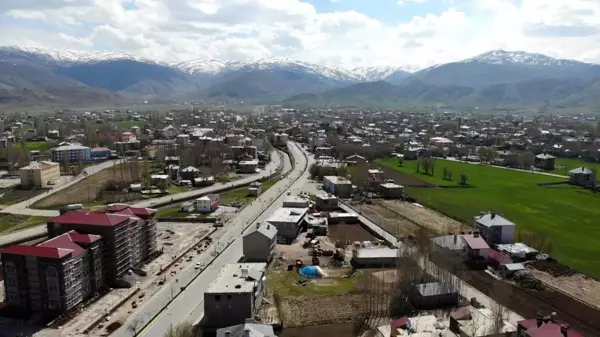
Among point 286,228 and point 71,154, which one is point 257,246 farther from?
point 71,154

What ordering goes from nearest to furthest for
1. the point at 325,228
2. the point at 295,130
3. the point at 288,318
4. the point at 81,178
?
the point at 288,318 → the point at 325,228 → the point at 81,178 → the point at 295,130

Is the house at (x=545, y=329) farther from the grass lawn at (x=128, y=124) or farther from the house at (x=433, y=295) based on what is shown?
the grass lawn at (x=128, y=124)

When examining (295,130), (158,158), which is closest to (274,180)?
(158,158)

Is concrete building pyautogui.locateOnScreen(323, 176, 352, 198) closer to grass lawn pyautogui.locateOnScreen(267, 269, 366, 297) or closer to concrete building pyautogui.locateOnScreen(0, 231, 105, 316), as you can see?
grass lawn pyautogui.locateOnScreen(267, 269, 366, 297)

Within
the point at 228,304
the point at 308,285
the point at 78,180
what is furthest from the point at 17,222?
the point at 308,285

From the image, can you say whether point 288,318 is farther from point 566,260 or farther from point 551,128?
point 551,128

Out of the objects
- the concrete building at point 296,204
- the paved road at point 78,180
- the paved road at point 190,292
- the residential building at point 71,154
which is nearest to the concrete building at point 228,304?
the paved road at point 190,292
